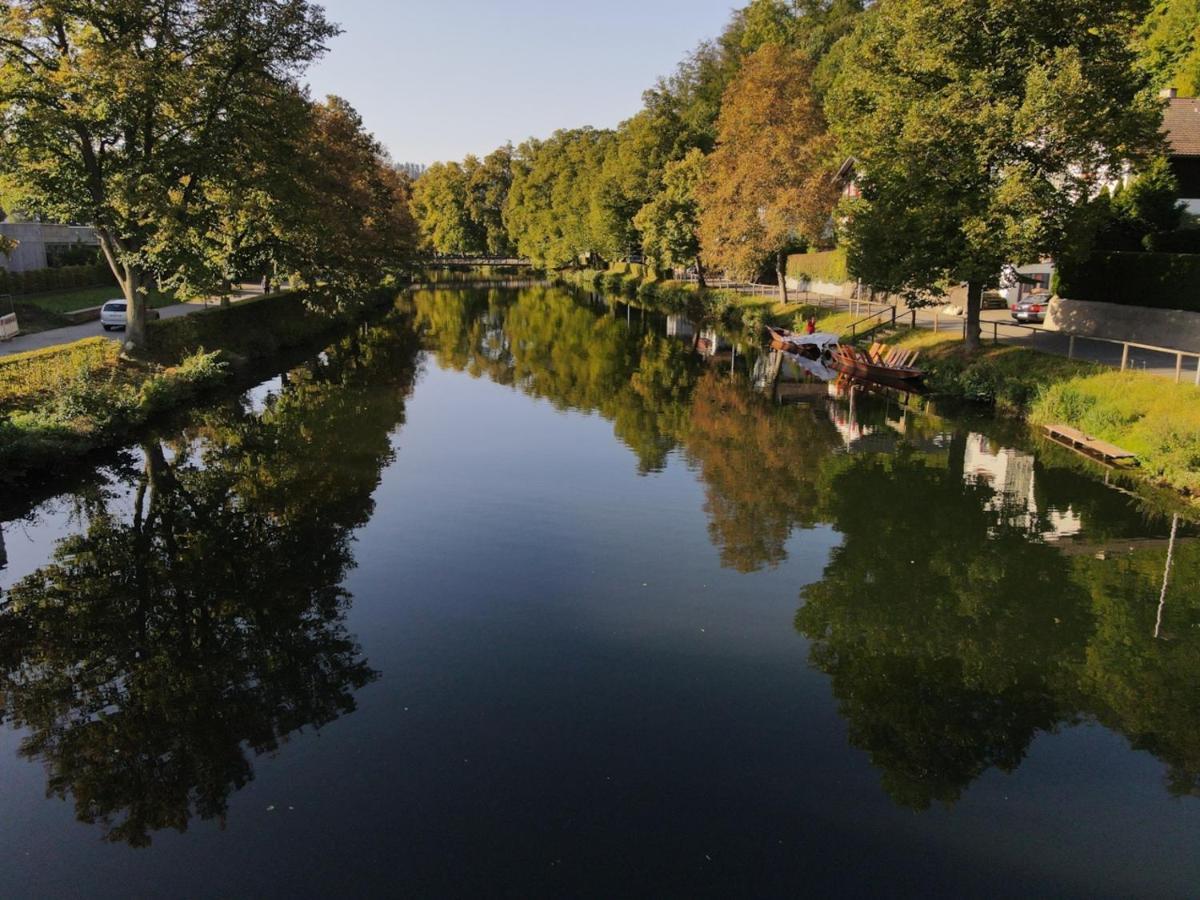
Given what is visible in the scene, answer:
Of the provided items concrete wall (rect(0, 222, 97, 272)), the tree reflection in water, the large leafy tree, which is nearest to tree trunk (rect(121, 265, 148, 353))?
the tree reflection in water

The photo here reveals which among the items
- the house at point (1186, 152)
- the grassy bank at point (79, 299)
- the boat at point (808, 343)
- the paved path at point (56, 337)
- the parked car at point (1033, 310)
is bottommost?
the boat at point (808, 343)

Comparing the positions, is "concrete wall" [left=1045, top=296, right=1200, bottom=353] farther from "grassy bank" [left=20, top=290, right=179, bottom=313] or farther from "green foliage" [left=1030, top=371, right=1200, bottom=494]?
"grassy bank" [left=20, top=290, right=179, bottom=313]

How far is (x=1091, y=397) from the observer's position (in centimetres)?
2100

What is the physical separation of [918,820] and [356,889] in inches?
189

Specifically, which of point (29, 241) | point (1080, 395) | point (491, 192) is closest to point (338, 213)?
point (29, 241)

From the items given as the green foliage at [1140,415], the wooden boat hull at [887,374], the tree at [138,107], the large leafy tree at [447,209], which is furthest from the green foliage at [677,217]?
the large leafy tree at [447,209]

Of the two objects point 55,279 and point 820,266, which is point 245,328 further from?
point 820,266

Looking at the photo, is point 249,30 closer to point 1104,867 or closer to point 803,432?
point 803,432

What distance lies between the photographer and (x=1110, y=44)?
77.8ft

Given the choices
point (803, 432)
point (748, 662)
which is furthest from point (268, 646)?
point (803, 432)

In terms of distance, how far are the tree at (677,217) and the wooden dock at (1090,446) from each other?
35.9 m

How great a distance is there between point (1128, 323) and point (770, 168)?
727 inches

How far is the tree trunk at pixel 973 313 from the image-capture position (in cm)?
2747

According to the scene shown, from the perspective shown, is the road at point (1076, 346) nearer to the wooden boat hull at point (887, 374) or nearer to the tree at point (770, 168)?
the wooden boat hull at point (887, 374)
